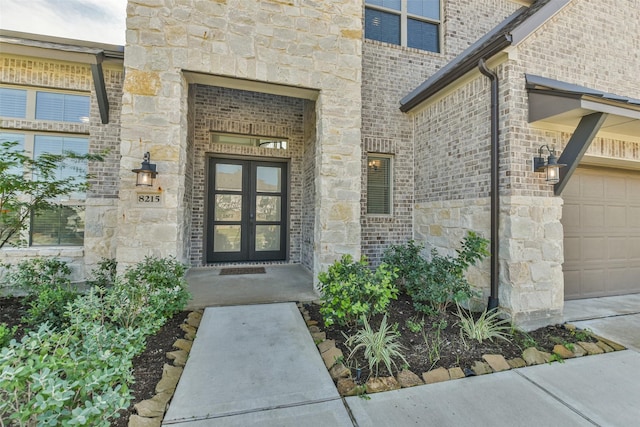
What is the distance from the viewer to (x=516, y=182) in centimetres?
345

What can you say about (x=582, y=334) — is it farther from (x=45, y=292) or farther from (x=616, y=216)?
(x=45, y=292)

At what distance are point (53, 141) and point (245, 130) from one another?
10.8 feet

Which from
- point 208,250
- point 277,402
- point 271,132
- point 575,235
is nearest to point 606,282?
point 575,235

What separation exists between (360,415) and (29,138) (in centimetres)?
649

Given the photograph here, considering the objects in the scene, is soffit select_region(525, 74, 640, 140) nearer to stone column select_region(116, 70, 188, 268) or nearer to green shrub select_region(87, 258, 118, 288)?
stone column select_region(116, 70, 188, 268)

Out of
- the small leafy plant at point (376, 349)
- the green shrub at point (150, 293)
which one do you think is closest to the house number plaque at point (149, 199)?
the green shrub at point (150, 293)

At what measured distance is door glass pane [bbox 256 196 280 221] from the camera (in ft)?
21.2

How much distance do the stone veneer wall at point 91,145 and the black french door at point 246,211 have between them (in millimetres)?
1773

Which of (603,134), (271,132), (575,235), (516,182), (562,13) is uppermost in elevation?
(562,13)

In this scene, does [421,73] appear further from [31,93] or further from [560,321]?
[31,93]

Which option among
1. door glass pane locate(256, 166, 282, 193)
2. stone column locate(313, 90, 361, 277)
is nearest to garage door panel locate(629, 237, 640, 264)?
stone column locate(313, 90, 361, 277)

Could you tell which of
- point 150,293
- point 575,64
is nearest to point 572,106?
point 575,64

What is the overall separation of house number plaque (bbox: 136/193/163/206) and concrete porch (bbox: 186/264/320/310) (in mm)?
1361

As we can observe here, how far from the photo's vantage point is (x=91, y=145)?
4.78 m
